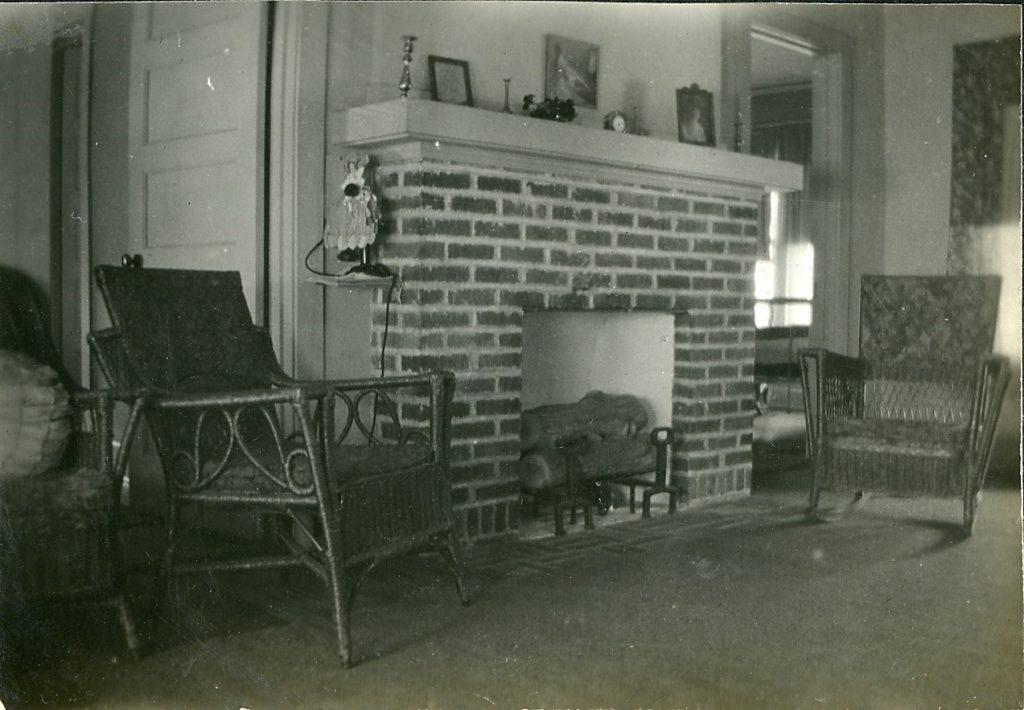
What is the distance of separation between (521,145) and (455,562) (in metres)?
1.38

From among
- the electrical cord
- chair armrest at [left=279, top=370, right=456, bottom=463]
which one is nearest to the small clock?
the electrical cord

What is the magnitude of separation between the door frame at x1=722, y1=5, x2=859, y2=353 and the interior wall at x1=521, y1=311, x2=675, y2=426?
4.43ft

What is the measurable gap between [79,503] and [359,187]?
51.8 inches

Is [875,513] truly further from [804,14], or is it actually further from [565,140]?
[804,14]

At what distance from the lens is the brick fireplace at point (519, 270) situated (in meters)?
3.03

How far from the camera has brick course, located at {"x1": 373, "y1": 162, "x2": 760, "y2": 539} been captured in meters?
3.04

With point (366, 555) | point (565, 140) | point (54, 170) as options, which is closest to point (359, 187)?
point (565, 140)

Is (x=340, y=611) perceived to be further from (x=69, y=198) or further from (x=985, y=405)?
(x=985, y=405)

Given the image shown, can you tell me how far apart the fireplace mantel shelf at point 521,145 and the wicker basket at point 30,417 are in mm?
1232

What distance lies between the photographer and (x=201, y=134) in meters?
3.03

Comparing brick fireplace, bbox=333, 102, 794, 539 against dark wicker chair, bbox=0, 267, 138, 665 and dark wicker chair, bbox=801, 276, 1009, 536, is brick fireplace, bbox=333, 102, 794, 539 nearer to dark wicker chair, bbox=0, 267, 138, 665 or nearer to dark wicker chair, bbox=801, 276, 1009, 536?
dark wicker chair, bbox=801, 276, 1009, 536

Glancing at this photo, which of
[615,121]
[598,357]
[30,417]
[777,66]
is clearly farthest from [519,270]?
[777,66]

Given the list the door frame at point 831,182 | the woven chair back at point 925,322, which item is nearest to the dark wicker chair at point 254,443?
the woven chair back at point 925,322

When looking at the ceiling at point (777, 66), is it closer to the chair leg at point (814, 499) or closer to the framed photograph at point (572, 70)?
the framed photograph at point (572, 70)
